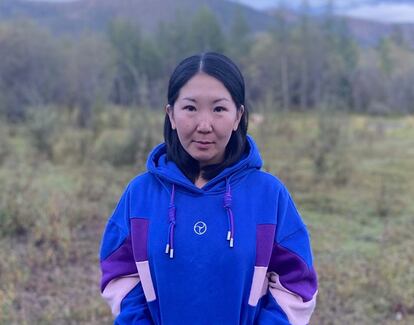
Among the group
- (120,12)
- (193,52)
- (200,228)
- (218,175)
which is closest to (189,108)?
(218,175)

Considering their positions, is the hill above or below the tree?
above

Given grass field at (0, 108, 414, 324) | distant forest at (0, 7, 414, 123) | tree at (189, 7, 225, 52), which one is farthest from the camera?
tree at (189, 7, 225, 52)

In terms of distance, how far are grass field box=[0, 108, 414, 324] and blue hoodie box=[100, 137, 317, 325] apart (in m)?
2.15

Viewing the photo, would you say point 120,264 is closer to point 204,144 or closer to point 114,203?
point 204,144

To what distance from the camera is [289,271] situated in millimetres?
1224

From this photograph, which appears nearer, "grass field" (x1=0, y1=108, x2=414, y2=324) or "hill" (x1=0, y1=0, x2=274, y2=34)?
"grass field" (x1=0, y1=108, x2=414, y2=324)

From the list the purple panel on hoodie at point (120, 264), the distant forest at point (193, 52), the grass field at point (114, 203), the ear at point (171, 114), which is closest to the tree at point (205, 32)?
the distant forest at point (193, 52)

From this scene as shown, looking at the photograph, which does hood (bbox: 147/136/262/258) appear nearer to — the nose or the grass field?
the nose

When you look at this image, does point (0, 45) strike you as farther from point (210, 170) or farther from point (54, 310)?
point (210, 170)

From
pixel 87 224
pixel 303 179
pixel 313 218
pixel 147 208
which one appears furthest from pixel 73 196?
pixel 147 208

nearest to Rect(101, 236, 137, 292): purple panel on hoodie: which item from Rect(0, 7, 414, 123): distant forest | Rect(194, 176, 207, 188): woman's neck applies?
Rect(194, 176, 207, 188): woman's neck

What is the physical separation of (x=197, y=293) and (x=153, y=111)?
8175mm

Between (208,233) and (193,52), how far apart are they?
18.7m

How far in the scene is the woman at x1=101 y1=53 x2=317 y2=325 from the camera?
3.88 feet
